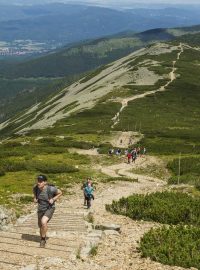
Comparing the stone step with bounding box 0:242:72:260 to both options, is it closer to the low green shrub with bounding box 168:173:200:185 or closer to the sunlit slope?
the low green shrub with bounding box 168:173:200:185

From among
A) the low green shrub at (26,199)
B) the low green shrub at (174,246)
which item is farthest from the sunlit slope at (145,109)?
the low green shrub at (174,246)

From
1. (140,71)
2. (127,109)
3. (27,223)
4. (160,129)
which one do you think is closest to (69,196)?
(27,223)

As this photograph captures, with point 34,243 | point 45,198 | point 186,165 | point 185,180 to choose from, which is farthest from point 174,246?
point 186,165

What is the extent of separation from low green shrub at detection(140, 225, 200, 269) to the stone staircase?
2.85 meters

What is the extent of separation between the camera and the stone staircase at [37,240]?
18000 mm

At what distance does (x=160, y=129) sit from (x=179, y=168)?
41.9 m

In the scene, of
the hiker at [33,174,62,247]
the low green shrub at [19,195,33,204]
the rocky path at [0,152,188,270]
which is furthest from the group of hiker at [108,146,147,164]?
the hiker at [33,174,62,247]

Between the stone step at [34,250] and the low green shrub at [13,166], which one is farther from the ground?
the stone step at [34,250]

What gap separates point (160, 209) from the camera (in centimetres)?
2628

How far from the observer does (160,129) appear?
92.1m

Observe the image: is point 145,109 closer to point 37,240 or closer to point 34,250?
point 37,240

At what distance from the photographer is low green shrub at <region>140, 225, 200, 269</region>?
60.8ft

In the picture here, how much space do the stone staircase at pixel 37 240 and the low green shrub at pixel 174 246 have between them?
2.85 metres

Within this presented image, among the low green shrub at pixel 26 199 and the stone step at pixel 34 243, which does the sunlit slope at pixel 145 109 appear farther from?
the stone step at pixel 34 243
